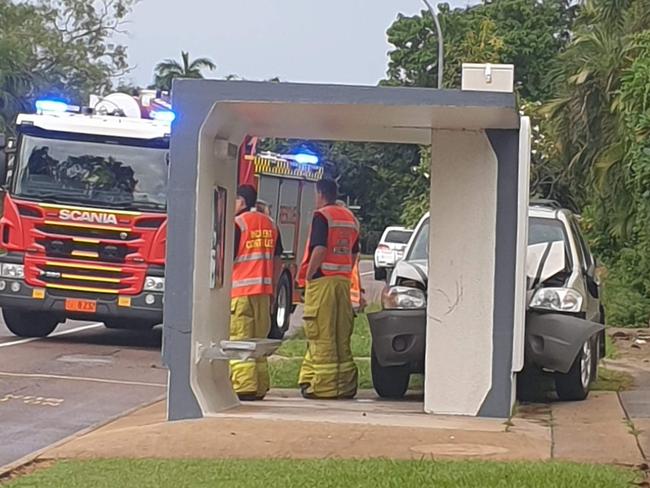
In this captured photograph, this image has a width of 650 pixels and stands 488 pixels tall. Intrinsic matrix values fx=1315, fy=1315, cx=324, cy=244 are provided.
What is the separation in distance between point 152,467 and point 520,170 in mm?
4260

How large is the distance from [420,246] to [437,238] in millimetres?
2126

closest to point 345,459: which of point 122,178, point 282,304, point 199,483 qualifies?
point 199,483

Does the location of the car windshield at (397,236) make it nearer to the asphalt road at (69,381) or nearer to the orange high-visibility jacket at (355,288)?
the asphalt road at (69,381)

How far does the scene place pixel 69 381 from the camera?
1368 cm

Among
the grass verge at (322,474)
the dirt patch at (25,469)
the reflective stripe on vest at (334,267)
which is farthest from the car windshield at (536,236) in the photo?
the dirt patch at (25,469)

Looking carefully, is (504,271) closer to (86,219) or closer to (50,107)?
(86,219)

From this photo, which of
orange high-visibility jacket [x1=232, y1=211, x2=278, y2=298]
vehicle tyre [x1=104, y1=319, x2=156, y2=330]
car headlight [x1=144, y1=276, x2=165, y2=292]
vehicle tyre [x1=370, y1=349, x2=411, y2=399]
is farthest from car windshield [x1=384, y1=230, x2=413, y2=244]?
orange high-visibility jacket [x1=232, y1=211, x2=278, y2=298]

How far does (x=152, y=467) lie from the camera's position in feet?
27.1

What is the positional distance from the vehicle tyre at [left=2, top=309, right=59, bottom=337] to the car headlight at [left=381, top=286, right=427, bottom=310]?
7.29 m

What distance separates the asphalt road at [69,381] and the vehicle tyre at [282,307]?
178 centimetres

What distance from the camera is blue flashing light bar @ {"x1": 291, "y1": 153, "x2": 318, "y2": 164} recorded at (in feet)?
69.4

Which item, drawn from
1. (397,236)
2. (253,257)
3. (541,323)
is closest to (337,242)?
(253,257)

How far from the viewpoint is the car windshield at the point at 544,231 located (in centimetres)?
1285

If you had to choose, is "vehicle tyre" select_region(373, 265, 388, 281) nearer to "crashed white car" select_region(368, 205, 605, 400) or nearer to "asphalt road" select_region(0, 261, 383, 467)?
"asphalt road" select_region(0, 261, 383, 467)
